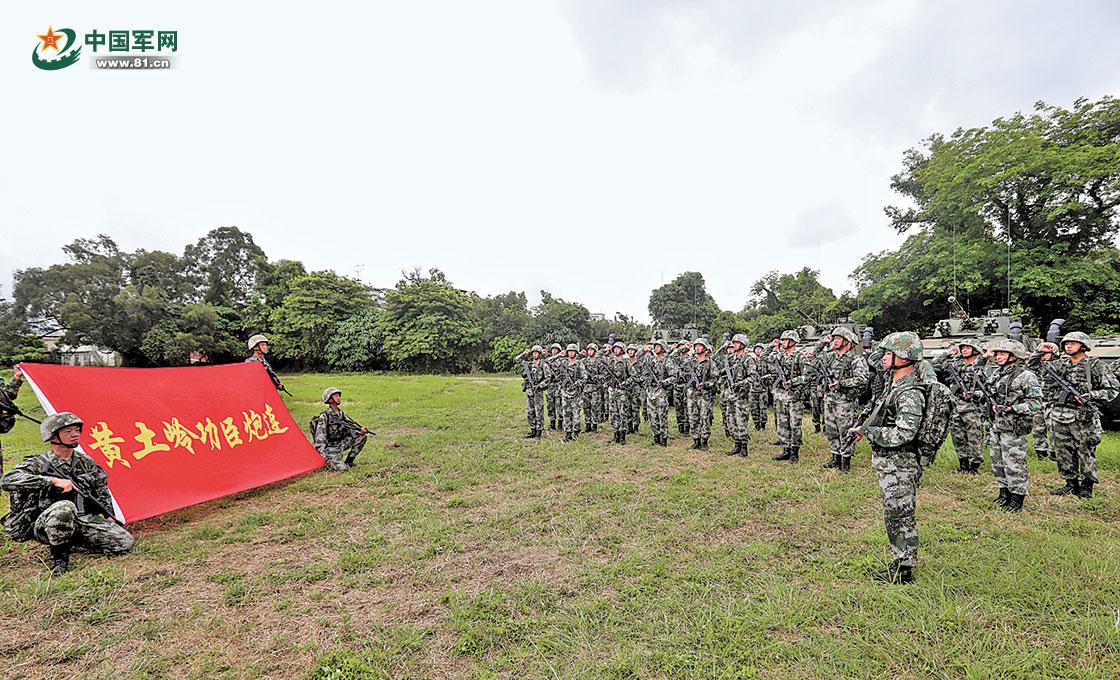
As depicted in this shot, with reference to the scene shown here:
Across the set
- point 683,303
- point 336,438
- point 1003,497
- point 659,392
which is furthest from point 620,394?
point 683,303

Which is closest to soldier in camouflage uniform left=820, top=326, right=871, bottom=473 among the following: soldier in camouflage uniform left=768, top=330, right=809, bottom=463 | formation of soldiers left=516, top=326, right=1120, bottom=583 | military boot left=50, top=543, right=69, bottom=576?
formation of soldiers left=516, top=326, right=1120, bottom=583

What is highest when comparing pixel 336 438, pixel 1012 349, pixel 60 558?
pixel 1012 349

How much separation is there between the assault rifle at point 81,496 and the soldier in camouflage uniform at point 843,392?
8629mm

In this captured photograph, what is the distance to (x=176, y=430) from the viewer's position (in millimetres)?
5898

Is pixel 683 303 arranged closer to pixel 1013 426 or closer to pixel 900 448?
pixel 1013 426

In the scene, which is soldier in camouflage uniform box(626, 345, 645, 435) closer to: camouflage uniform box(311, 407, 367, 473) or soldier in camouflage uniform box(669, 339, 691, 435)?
soldier in camouflage uniform box(669, 339, 691, 435)

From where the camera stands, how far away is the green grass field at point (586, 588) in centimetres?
307

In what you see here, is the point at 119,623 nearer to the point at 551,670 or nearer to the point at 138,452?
the point at 138,452

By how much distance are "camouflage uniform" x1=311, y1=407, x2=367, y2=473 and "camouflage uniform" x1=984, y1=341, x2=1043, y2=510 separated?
843 cm

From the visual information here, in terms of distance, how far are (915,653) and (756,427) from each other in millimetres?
7755

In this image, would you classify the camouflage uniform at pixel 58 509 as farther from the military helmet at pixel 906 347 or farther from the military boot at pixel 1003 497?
→ the military boot at pixel 1003 497

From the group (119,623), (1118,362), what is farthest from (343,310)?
(1118,362)

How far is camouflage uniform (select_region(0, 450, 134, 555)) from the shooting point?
4266 millimetres

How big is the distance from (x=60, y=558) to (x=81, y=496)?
20.5 inches
